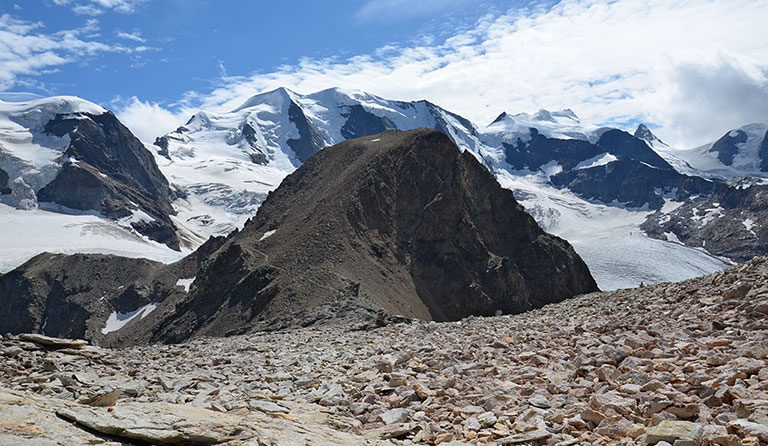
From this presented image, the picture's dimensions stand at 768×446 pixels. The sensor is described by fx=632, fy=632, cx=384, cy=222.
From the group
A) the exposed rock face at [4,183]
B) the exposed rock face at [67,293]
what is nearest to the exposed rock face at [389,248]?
the exposed rock face at [67,293]

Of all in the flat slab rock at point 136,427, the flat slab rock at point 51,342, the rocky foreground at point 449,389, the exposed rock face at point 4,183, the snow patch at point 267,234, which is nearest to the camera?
the flat slab rock at point 136,427

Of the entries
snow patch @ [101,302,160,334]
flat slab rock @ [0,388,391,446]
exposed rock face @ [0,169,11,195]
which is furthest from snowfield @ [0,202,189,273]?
flat slab rock @ [0,388,391,446]

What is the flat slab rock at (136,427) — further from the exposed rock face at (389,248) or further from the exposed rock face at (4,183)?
the exposed rock face at (4,183)

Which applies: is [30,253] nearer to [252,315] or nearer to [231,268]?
[231,268]

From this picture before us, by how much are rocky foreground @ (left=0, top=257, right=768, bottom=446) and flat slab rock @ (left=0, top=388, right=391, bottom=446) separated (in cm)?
2

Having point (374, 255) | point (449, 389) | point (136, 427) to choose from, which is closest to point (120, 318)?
point (374, 255)

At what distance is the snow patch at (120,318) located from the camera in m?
84.4

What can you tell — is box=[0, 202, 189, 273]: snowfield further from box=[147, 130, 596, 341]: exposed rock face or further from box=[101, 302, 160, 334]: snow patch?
box=[147, 130, 596, 341]: exposed rock face

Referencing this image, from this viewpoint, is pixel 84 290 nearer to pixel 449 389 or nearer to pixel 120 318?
pixel 120 318

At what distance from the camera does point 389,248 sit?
184 ft

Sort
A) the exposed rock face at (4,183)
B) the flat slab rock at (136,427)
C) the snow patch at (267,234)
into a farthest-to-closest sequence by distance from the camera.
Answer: the exposed rock face at (4,183)
the snow patch at (267,234)
the flat slab rock at (136,427)

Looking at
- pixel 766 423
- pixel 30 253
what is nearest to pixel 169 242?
pixel 30 253

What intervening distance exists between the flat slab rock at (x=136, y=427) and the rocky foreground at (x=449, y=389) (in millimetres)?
23

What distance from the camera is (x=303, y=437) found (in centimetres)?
816
